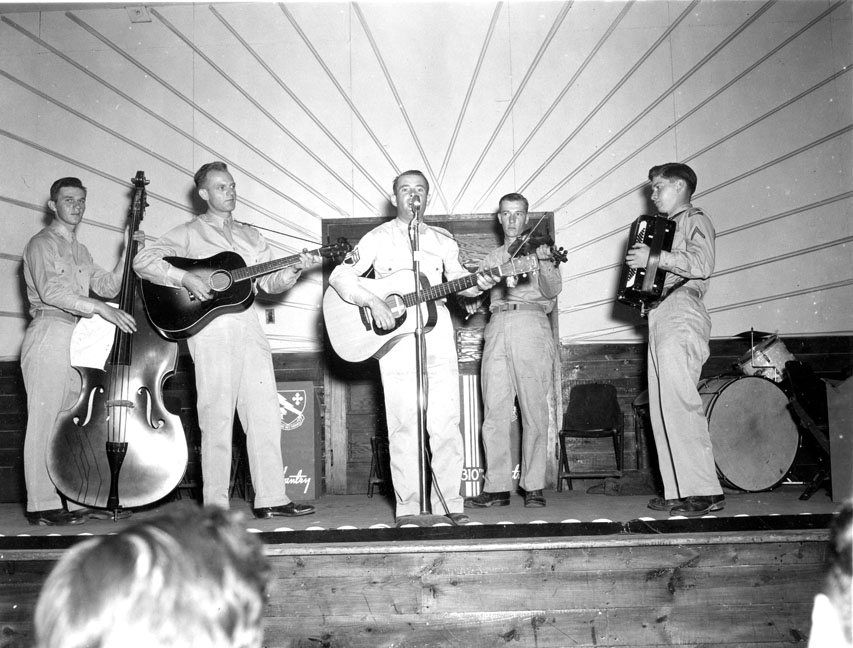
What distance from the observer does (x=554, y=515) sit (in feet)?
13.5

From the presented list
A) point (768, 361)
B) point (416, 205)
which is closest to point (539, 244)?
point (416, 205)

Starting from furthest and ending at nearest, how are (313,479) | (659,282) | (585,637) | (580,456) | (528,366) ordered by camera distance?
(580,456), (313,479), (528,366), (659,282), (585,637)

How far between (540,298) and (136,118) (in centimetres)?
373

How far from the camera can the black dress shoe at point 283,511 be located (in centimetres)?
398

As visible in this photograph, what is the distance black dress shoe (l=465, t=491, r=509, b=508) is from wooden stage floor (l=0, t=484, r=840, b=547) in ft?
0.21

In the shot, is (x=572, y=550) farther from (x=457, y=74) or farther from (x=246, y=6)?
(x=246, y=6)

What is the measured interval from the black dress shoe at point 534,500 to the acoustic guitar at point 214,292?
73.9 inches

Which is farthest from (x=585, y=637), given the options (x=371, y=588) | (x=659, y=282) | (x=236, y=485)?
(x=236, y=485)

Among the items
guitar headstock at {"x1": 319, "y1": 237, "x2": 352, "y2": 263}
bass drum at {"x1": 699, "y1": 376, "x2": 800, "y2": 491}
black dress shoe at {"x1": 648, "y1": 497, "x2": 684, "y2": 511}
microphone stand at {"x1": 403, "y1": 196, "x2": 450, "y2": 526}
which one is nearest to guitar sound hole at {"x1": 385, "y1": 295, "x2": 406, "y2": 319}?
microphone stand at {"x1": 403, "y1": 196, "x2": 450, "y2": 526}

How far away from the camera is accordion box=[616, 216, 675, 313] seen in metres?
3.77

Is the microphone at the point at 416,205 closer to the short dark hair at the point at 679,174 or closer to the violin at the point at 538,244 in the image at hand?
the violin at the point at 538,244

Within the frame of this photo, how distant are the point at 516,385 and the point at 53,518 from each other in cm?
277

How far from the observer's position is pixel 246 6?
6.28 metres

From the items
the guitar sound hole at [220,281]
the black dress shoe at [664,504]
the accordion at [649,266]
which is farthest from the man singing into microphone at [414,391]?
the black dress shoe at [664,504]
